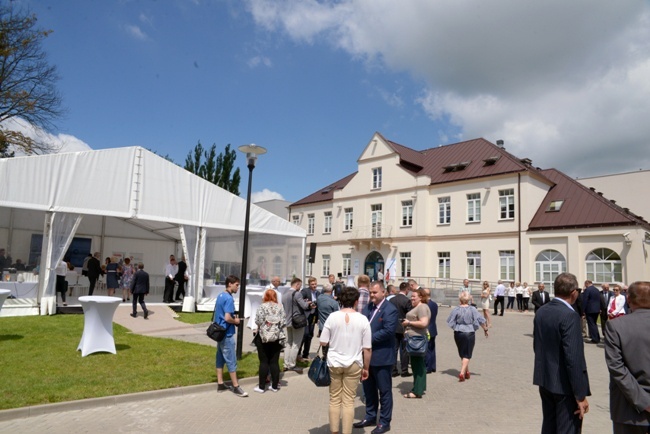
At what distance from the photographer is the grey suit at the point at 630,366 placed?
11.8 feet

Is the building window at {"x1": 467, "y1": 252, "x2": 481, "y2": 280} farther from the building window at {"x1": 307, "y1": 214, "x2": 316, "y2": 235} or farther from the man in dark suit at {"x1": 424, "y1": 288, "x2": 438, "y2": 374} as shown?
the man in dark suit at {"x1": 424, "y1": 288, "x2": 438, "y2": 374}

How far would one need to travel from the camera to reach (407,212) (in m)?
37.9

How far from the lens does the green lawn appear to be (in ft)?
23.2

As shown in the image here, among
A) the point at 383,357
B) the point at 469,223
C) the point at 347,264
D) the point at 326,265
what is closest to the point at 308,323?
the point at 383,357

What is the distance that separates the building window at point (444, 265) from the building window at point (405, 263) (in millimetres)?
2439

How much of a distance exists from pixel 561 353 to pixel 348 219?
3813 centimetres

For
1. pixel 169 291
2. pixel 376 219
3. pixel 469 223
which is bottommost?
pixel 169 291

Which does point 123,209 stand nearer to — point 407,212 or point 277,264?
point 277,264

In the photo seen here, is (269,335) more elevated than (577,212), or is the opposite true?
(577,212)

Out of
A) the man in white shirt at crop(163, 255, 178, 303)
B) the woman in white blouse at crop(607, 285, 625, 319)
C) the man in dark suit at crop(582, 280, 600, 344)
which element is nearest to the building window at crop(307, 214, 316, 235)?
the man in white shirt at crop(163, 255, 178, 303)

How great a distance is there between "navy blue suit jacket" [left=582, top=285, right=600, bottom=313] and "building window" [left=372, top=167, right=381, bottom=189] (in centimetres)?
2619

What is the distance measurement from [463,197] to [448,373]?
26.6 m

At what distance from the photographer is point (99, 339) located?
32.2 ft

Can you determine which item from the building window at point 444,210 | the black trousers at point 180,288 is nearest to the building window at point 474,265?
the building window at point 444,210
